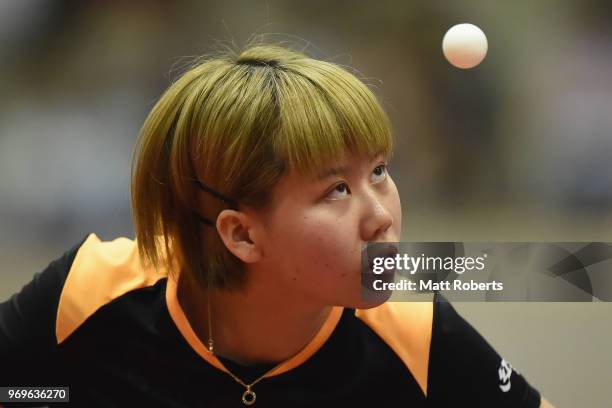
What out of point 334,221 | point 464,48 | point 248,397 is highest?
point 464,48

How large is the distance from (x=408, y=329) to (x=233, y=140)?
245 mm

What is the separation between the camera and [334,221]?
677 mm

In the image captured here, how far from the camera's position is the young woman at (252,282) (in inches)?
27.1

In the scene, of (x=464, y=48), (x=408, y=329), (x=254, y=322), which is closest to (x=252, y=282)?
(x=254, y=322)

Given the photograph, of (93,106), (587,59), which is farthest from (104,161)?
(587,59)

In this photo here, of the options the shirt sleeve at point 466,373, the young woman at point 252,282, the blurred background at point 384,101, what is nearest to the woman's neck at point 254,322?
the young woman at point 252,282

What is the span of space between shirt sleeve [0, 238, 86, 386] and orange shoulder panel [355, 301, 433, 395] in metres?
0.29

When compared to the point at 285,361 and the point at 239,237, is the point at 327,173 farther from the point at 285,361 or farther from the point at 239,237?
the point at 285,361

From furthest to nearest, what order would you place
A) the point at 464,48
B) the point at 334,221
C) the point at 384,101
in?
1. the point at 384,101
2. the point at 464,48
3. the point at 334,221

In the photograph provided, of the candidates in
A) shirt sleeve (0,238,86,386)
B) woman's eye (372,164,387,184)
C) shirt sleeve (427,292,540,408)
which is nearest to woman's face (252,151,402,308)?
woman's eye (372,164,387,184)

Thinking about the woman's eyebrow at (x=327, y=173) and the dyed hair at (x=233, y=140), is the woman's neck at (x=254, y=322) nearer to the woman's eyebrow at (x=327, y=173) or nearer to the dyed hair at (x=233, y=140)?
the dyed hair at (x=233, y=140)

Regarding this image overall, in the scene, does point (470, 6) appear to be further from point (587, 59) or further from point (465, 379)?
point (465, 379)

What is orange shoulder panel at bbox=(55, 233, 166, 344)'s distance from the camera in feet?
2.67

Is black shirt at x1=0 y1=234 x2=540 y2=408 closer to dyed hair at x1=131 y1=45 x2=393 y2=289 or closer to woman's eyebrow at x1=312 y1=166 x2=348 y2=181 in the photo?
dyed hair at x1=131 y1=45 x2=393 y2=289
